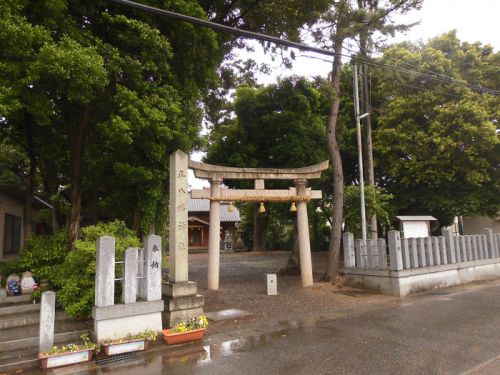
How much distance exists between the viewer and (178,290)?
8.04m

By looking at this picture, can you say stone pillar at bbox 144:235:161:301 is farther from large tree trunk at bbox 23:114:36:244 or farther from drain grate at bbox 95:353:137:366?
large tree trunk at bbox 23:114:36:244

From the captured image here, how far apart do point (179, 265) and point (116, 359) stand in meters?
2.56

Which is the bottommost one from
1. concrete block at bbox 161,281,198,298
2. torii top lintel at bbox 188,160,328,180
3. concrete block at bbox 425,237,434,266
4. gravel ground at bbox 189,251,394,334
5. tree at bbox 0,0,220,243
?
gravel ground at bbox 189,251,394,334

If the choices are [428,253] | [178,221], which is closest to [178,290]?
[178,221]

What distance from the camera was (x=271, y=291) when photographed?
11.6m

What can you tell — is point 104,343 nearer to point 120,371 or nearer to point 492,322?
point 120,371

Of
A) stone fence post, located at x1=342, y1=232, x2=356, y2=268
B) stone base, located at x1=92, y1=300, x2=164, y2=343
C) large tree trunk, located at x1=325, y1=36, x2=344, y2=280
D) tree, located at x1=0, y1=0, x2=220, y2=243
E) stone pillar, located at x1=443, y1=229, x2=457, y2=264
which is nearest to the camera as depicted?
stone base, located at x1=92, y1=300, x2=164, y2=343

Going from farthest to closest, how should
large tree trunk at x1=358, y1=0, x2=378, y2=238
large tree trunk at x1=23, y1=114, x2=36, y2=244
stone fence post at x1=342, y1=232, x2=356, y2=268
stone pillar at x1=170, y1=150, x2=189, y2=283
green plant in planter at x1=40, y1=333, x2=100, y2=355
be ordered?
large tree trunk at x1=358, y1=0, x2=378, y2=238 → stone fence post at x1=342, y1=232, x2=356, y2=268 → large tree trunk at x1=23, y1=114, x2=36, y2=244 → stone pillar at x1=170, y1=150, x2=189, y2=283 → green plant in planter at x1=40, y1=333, x2=100, y2=355

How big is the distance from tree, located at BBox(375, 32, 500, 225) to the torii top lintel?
7893mm

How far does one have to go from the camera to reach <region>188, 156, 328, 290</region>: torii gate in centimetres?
1209

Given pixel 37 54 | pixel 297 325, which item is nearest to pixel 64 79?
pixel 37 54

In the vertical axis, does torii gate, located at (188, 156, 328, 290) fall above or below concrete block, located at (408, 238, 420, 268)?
above

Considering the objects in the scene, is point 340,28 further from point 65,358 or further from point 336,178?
point 65,358

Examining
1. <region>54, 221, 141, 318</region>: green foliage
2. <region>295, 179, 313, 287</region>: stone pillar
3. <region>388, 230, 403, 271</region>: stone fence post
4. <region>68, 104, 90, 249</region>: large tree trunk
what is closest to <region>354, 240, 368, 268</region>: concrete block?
<region>388, 230, 403, 271</region>: stone fence post
